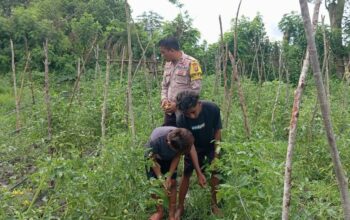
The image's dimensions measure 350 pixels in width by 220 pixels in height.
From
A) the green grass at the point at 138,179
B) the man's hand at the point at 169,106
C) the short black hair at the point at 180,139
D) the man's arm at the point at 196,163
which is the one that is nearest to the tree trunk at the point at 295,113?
the green grass at the point at 138,179

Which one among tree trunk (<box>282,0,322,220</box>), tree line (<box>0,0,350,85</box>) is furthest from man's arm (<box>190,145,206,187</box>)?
tree line (<box>0,0,350,85</box>)

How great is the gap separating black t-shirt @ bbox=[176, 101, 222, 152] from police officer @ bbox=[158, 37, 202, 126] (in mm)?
322

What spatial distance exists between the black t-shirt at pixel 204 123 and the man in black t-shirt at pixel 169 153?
0.46 ft

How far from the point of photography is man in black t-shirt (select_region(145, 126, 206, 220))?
2992mm

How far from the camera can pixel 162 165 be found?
10.9 feet

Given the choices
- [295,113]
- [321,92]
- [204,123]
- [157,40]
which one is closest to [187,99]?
[204,123]

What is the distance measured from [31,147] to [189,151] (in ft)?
7.50

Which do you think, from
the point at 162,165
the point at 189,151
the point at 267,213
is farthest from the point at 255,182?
the point at 162,165

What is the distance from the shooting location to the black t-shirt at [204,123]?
329 centimetres

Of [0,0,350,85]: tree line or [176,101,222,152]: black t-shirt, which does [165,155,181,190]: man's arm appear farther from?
[0,0,350,85]: tree line

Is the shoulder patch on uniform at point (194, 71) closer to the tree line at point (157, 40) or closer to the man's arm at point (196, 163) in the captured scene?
the man's arm at point (196, 163)

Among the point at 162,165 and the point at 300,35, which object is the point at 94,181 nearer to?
the point at 162,165

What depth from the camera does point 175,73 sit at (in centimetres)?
385

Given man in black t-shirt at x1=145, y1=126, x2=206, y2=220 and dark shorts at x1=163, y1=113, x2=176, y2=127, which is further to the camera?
dark shorts at x1=163, y1=113, x2=176, y2=127
